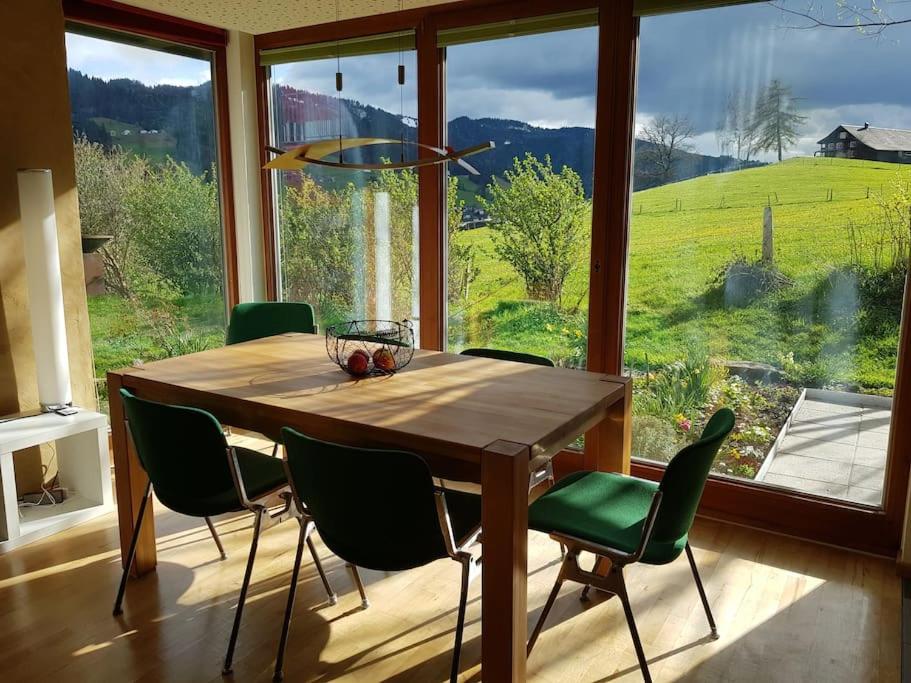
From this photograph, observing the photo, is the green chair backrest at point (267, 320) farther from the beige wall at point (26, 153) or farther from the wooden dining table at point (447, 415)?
the beige wall at point (26, 153)

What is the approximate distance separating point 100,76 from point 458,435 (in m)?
Answer: 3.25

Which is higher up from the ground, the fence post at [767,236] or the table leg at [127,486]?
the fence post at [767,236]

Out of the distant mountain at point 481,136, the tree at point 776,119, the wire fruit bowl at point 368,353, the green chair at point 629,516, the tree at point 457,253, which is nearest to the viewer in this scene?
the green chair at point 629,516

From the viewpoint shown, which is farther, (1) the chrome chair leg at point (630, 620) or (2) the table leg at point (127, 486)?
(2) the table leg at point (127, 486)

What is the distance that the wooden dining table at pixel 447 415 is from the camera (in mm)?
2076

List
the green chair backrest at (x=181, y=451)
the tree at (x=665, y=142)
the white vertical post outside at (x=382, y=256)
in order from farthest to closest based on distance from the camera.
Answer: the white vertical post outside at (x=382, y=256) → the tree at (x=665, y=142) → the green chair backrest at (x=181, y=451)

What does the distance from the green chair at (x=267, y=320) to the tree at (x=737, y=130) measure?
224 cm

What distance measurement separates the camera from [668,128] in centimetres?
355

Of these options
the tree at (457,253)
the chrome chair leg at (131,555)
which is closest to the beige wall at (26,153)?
the chrome chair leg at (131,555)

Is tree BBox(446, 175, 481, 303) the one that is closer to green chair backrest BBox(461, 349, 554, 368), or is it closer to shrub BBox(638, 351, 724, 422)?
green chair backrest BBox(461, 349, 554, 368)

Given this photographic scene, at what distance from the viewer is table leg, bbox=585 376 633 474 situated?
2.78 meters

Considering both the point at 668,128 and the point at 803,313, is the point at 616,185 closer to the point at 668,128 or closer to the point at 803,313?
the point at 668,128

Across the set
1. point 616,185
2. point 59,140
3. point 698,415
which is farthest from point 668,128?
point 59,140

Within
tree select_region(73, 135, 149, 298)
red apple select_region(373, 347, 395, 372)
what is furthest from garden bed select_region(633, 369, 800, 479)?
tree select_region(73, 135, 149, 298)
